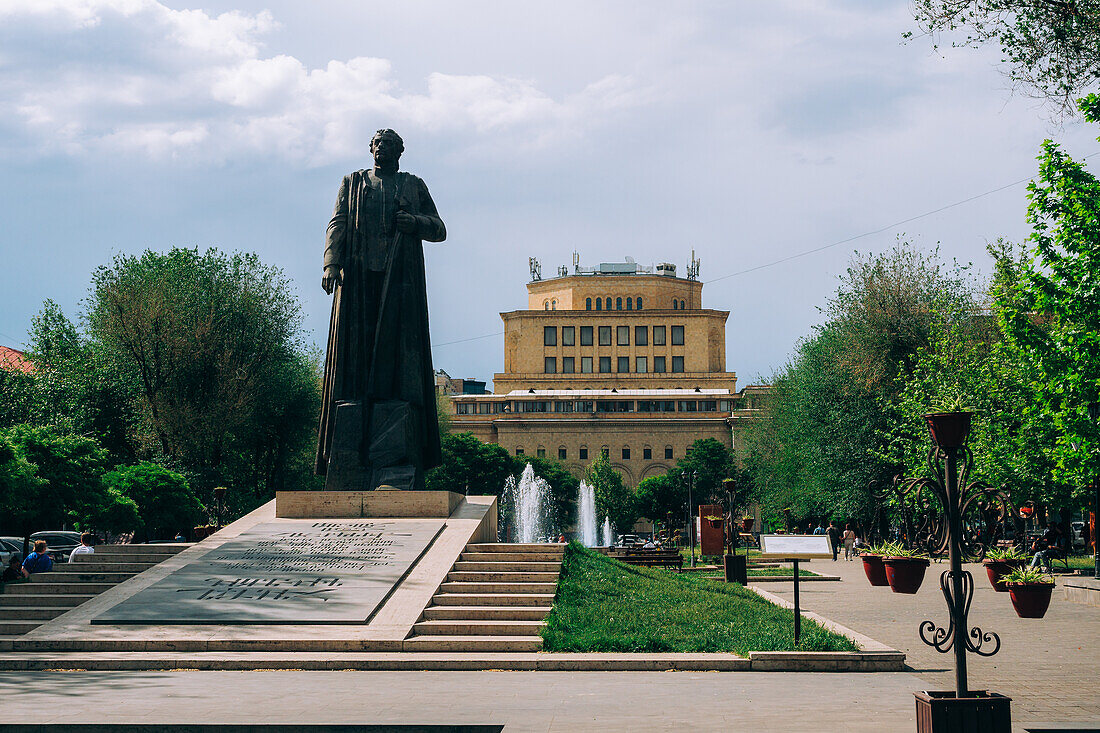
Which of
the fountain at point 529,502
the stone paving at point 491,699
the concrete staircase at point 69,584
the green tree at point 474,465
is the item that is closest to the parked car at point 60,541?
the concrete staircase at point 69,584

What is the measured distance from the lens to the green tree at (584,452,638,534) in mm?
73375

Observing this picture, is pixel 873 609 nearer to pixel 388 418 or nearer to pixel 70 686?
pixel 388 418

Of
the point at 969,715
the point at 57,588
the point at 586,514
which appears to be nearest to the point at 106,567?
the point at 57,588

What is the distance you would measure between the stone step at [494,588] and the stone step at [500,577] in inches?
9.1

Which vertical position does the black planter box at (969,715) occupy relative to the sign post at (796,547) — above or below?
below

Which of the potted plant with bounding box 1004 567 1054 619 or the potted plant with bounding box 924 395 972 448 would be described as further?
the potted plant with bounding box 1004 567 1054 619

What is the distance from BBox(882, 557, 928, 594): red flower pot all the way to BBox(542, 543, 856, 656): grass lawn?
4003mm

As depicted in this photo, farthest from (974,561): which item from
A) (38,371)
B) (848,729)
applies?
(38,371)

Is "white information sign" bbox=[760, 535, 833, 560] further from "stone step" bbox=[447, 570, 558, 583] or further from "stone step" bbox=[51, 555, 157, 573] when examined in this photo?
"stone step" bbox=[51, 555, 157, 573]

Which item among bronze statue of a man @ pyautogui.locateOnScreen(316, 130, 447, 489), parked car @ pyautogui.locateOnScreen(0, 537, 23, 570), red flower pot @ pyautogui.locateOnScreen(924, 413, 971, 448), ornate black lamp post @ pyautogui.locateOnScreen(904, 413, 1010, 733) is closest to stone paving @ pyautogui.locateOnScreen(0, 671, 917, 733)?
ornate black lamp post @ pyautogui.locateOnScreen(904, 413, 1010, 733)

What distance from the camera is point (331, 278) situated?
60.9 ft

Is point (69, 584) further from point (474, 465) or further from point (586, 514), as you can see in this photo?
point (586, 514)

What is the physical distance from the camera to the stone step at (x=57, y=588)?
1431 centimetres

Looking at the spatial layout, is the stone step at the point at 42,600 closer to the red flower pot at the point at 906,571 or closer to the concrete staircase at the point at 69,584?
the concrete staircase at the point at 69,584
